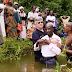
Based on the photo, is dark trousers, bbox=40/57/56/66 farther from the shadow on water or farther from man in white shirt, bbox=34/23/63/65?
the shadow on water

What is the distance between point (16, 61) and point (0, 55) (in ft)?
1.44

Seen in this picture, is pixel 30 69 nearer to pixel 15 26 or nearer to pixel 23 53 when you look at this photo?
pixel 23 53

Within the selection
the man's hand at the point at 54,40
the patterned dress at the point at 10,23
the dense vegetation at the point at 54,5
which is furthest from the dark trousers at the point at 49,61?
the dense vegetation at the point at 54,5

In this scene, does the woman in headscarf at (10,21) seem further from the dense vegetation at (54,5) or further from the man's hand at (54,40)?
the dense vegetation at (54,5)

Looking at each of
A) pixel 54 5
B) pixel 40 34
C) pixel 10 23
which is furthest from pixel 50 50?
pixel 54 5

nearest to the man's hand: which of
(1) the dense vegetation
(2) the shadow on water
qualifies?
(2) the shadow on water

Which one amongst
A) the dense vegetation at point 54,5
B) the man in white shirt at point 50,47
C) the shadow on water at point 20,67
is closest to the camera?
the shadow on water at point 20,67

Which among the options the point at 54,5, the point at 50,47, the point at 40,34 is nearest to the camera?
the point at 50,47

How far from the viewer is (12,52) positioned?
190 inches

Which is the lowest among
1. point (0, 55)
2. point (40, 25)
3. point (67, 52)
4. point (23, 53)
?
point (23, 53)

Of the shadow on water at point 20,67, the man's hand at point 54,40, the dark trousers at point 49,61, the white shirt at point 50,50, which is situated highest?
the man's hand at point 54,40

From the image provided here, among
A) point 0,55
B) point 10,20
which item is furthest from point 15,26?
point 0,55

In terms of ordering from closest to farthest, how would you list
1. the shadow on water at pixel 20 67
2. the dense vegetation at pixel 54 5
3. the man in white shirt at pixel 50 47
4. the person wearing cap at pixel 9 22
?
the shadow on water at pixel 20 67 → the man in white shirt at pixel 50 47 → the person wearing cap at pixel 9 22 → the dense vegetation at pixel 54 5

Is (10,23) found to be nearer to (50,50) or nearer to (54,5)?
(50,50)
